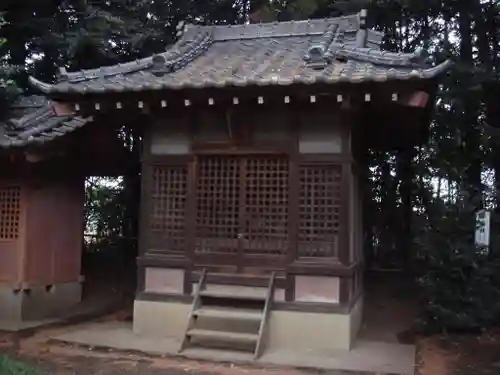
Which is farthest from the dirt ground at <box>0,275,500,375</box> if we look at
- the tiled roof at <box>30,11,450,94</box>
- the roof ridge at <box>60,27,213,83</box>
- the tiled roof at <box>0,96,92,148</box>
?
the roof ridge at <box>60,27,213,83</box>

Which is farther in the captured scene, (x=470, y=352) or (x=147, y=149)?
(x=147, y=149)

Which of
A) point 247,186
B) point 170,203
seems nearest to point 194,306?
point 170,203

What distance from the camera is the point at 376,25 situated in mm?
13367

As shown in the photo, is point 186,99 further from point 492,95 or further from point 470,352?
point 492,95

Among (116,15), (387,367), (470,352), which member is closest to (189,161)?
(387,367)

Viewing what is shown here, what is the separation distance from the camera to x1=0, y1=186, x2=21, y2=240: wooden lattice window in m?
9.57

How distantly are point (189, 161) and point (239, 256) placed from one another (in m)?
1.52

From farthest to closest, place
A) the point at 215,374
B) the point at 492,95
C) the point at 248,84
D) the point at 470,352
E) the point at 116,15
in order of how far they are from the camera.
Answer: the point at 116,15 → the point at 492,95 → the point at 470,352 → the point at 248,84 → the point at 215,374

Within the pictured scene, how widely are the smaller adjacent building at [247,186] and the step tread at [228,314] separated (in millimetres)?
18

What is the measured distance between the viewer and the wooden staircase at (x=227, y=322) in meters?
7.50

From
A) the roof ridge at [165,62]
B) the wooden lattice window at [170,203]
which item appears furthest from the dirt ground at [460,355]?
the roof ridge at [165,62]

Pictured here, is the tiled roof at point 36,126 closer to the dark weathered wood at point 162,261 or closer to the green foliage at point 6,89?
the green foliage at point 6,89

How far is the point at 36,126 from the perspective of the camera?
9.51m

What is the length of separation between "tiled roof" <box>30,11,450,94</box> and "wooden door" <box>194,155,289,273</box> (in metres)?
1.28
